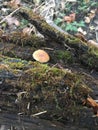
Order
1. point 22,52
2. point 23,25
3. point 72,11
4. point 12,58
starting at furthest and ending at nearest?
point 72,11
point 23,25
point 22,52
point 12,58

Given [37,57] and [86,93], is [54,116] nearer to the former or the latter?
[86,93]

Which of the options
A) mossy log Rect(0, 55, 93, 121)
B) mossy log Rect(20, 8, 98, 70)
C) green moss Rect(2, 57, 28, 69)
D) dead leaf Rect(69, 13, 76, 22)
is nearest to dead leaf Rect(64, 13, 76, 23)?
dead leaf Rect(69, 13, 76, 22)

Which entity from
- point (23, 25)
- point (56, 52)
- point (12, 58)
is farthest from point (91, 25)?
point (12, 58)

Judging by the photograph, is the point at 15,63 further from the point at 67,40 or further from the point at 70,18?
the point at 70,18

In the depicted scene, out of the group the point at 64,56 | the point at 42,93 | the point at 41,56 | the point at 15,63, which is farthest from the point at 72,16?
the point at 42,93

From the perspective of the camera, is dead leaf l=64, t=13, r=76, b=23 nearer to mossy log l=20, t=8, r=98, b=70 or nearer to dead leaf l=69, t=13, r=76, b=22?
dead leaf l=69, t=13, r=76, b=22

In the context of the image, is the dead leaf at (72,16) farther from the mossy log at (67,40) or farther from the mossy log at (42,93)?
the mossy log at (42,93)

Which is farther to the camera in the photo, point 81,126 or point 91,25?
point 91,25
